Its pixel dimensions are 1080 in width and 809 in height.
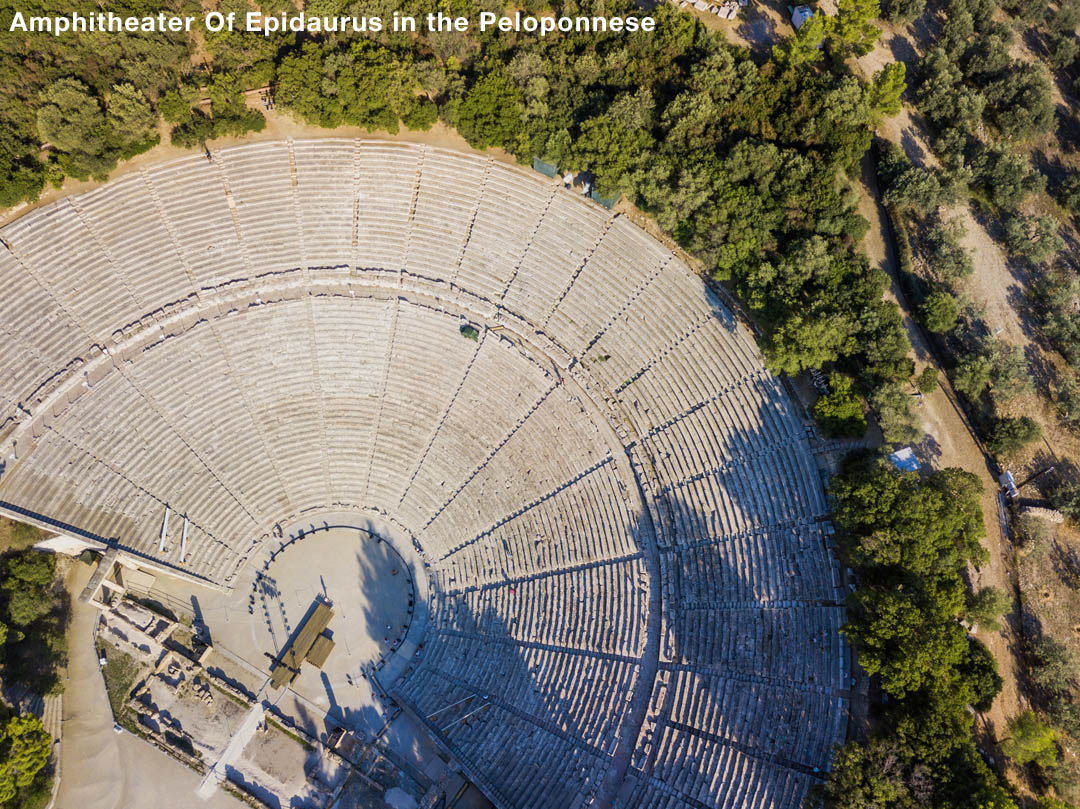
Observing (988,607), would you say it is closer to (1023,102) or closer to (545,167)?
(1023,102)

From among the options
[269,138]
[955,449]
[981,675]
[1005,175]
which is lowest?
[981,675]

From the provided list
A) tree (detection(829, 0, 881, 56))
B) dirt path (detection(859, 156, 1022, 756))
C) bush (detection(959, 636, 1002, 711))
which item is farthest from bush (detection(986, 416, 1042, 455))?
tree (detection(829, 0, 881, 56))

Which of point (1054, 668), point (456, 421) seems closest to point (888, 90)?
point (1054, 668)

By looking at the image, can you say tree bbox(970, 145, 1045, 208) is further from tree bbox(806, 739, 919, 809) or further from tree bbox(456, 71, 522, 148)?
tree bbox(806, 739, 919, 809)

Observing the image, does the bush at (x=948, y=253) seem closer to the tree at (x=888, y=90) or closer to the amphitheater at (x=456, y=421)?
the tree at (x=888, y=90)

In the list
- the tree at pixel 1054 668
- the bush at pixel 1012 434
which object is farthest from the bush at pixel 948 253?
the tree at pixel 1054 668

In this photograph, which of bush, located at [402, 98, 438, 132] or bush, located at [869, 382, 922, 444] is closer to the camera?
bush, located at [869, 382, 922, 444]
